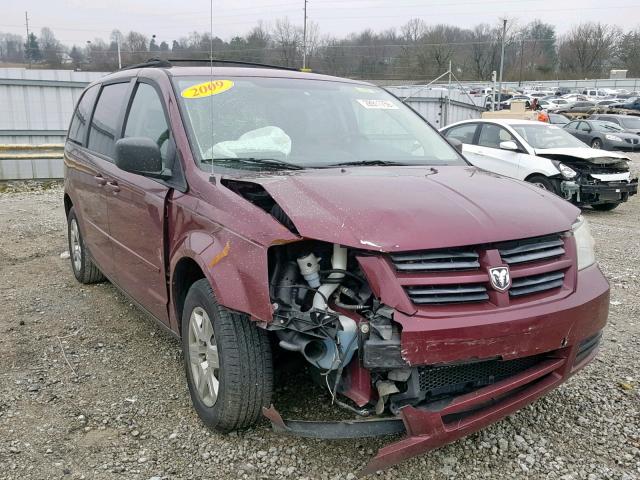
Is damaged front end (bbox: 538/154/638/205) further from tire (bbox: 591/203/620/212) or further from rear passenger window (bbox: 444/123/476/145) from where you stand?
rear passenger window (bbox: 444/123/476/145)

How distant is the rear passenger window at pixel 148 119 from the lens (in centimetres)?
343

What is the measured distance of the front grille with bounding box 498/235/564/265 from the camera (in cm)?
251

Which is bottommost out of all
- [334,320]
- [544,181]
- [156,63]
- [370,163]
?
[544,181]

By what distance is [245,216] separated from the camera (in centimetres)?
261

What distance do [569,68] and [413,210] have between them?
96.2 meters

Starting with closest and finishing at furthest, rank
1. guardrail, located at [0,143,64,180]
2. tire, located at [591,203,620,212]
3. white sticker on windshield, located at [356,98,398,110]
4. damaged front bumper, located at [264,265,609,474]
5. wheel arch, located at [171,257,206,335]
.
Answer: damaged front bumper, located at [264,265,609,474], wheel arch, located at [171,257,206,335], white sticker on windshield, located at [356,98,398,110], tire, located at [591,203,620,212], guardrail, located at [0,143,64,180]

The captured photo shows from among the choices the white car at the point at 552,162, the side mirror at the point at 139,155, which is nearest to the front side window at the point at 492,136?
the white car at the point at 552,162

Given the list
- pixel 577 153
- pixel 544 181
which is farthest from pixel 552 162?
pixel 577 153

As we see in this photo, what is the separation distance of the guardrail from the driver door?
31.2 feet

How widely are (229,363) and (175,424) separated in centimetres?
69

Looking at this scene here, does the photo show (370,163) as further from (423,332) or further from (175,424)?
(175,424)

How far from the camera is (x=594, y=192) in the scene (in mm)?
10023

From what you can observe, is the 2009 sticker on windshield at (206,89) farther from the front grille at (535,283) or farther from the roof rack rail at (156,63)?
the front grille at (535,283)

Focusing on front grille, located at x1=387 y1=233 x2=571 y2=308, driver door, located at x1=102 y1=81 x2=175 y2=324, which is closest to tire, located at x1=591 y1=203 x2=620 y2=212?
front grille, located at x1=387 y1=233 x2=571 y2=308
